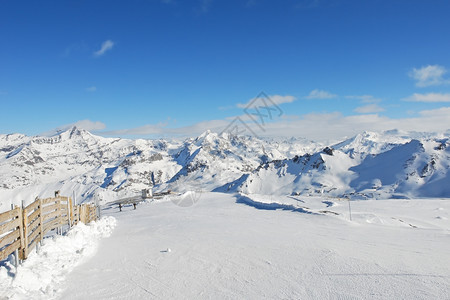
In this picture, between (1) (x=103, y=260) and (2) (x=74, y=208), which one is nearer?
(1) (x=103, y=260)

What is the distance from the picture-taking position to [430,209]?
94.2 feet

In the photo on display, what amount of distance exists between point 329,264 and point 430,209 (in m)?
25.8

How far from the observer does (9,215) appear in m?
7.57

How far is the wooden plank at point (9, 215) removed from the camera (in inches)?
282

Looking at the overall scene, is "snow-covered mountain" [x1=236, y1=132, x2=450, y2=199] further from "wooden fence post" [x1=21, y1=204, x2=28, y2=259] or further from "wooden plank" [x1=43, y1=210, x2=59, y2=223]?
"wooden fence post" [x1=21, y1=204, x2=28, y2=259]

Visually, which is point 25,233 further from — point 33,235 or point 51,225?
point 51,225

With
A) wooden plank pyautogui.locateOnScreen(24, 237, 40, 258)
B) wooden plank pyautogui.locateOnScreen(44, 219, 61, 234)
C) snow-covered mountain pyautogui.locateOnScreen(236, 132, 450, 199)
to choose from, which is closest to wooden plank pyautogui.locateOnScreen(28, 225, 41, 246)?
wooden plank pyautogui.locateOnScreen(24, 237, 40, 258)

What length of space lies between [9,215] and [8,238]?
0.53m

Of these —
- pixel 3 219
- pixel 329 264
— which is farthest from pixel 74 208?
pixel 329 264

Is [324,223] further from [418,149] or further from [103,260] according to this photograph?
[418,149]

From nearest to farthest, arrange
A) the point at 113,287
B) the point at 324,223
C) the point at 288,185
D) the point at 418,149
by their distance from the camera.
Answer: the point at 113,287 → the point at 324,223 → the point at 418,149 → the point at 288,185

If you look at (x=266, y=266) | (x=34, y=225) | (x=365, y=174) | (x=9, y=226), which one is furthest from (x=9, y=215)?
(x=365, y=174)

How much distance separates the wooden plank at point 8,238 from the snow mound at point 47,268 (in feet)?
1.65

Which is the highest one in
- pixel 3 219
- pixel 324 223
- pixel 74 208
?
pixel 3 219
